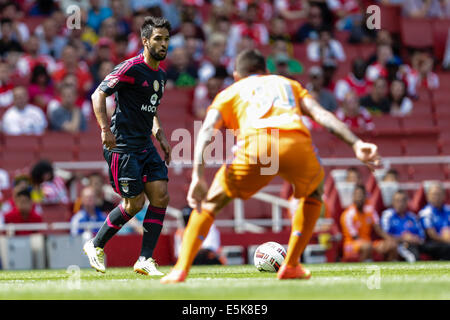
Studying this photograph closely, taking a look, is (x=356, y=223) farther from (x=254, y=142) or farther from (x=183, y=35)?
(x=254, y=142)

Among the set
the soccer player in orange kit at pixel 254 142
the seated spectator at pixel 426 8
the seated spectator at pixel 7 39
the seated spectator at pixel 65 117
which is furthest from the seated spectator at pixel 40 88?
the soccer player in orange kit at pixel 254 142

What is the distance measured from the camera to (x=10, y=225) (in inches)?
523

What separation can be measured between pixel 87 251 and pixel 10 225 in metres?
4.74

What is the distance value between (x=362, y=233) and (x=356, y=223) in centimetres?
20

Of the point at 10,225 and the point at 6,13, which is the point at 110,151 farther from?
the point at 6,13

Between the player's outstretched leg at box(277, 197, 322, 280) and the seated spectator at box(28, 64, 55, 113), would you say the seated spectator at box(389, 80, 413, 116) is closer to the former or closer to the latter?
the seated spectator at box(28, 64, 55, 113)

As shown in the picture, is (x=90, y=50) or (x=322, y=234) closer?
(x=322, y=234)

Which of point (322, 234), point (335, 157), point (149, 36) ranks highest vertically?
point (149, 36)

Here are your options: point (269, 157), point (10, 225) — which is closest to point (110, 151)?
point (269, 157)

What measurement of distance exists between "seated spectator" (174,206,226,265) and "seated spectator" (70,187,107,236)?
121 centimetres

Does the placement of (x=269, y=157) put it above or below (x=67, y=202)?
above

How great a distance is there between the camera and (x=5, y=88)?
1641 centimetres
